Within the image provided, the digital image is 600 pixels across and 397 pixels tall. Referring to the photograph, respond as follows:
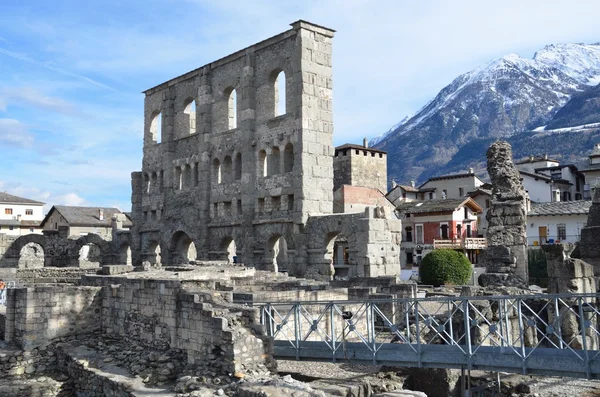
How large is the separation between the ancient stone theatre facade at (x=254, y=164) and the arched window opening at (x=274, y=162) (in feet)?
0.18

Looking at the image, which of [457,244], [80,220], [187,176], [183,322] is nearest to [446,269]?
[457,244]

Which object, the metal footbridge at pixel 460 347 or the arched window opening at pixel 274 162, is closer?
the metal footbridge at pixel 460 347

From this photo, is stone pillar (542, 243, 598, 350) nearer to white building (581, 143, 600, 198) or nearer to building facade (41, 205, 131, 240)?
white building (581, 143, 600, 198)

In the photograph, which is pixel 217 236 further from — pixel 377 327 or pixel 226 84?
pixel 377 327

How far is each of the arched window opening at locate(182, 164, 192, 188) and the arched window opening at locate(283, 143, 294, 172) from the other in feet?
29.7

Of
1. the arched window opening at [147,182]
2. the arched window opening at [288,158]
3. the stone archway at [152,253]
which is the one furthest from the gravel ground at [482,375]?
the arched window opening at [147,182]

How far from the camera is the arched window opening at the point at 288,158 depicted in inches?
1260

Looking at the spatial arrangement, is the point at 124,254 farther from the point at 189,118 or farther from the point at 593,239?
the point at 593,239

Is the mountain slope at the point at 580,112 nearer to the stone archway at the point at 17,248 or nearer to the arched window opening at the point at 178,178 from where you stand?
the arched window opening at the point at 178,178

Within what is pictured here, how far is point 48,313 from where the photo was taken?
17625 millimetres

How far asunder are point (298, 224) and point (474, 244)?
23.0m

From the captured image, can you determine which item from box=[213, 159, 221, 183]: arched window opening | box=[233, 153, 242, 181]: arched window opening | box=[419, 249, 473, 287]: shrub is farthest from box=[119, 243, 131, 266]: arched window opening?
box=[419, 249, 473, 287]: shrub

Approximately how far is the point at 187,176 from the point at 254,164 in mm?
7211

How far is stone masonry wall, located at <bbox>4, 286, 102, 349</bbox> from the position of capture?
57.1 feet
